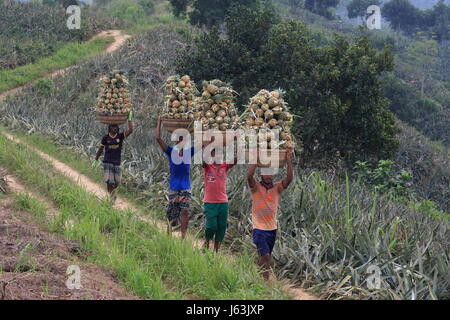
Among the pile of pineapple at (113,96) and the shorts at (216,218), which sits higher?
the pile of pineapple at (113,96)

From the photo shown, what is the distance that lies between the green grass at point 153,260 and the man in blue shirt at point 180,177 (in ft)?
1.38

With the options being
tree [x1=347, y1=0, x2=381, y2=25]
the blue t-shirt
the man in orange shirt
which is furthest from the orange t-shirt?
tree [x1=347, y1=0, x2=381, y2=25]

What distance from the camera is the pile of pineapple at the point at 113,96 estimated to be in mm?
9453

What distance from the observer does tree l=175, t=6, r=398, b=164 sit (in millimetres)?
14031

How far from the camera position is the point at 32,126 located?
16.1 m

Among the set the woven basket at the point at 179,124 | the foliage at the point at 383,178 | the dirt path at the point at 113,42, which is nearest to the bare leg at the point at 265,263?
the woven basket at the point at 179,124

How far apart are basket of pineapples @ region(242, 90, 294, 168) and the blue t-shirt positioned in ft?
3.90

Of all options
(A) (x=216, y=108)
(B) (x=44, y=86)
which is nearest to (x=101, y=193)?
(A) (x=216, y=108)

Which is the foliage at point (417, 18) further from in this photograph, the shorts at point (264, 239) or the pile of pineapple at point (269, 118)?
the shorts at point (264, 239)

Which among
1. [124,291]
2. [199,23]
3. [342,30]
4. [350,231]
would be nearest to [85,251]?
[124,291]

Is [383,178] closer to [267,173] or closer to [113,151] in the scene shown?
[113,151]

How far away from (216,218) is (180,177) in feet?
2.85

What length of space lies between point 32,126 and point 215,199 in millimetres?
11227

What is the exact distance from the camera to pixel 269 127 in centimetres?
596
